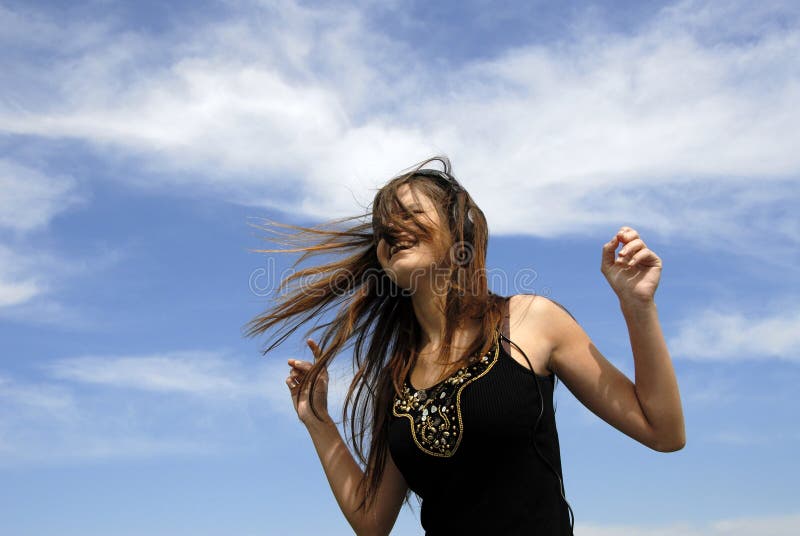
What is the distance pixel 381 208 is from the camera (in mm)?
3875

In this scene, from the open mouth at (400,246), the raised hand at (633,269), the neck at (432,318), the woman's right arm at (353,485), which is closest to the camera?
the raised hand at (633,269)

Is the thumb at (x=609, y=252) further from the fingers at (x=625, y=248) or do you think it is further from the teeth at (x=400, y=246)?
the teeth at (x=400, y=246)

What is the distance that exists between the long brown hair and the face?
26mm

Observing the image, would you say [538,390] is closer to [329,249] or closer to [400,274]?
[400,274]

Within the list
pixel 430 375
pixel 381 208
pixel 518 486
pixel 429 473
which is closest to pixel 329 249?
Answer: pixel 381 208

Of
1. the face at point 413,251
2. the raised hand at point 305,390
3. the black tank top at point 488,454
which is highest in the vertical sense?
the face at point 413,251

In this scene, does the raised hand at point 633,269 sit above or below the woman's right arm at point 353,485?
above

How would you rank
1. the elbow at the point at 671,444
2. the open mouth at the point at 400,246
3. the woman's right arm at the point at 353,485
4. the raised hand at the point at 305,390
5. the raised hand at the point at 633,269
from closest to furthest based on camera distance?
the raised hand at the point at 633,269
the elbow at the point at 671,444
the open mouth at the point at 400,246
the woman's right arm at the point at 353,485
the raised hand at the point at 305,390

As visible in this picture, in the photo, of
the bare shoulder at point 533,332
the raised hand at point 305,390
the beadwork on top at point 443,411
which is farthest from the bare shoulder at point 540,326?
the raised hand at point 305,390

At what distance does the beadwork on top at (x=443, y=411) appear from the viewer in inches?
129

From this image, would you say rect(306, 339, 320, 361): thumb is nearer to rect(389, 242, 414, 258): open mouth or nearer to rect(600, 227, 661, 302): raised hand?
rect(389, 242, 414, 258): open mouth

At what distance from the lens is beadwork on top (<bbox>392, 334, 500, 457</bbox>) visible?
3.27 metres

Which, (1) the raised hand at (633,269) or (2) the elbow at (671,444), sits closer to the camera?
(1) the raised hand at (633,269)

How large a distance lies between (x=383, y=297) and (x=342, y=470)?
86 cm
